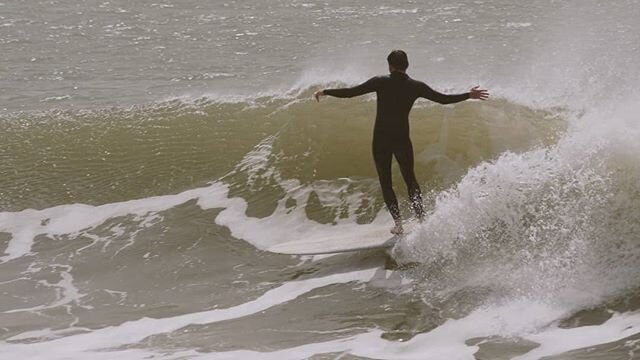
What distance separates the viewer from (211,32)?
28172mm

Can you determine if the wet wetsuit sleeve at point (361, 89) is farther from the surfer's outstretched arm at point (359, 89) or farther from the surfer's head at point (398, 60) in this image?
the surfer's head at point (398, 60)

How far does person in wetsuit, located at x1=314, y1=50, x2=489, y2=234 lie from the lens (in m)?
8.54

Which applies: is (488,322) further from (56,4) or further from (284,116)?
(56,4)

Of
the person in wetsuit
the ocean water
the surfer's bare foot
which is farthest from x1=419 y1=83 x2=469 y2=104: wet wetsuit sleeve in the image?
the surfer's bare foot

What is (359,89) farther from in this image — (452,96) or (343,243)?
(343,243)

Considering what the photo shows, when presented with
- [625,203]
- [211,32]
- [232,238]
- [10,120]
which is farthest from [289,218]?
[211,32]

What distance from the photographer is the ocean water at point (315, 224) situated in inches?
303

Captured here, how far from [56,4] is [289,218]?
2506cm

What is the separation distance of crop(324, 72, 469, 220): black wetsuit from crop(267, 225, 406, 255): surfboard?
31cm

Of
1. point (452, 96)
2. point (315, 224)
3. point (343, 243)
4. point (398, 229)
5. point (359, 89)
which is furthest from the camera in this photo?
point (315, 224)

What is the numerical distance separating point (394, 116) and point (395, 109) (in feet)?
0.20

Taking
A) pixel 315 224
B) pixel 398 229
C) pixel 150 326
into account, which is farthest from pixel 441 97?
pixel 150 326

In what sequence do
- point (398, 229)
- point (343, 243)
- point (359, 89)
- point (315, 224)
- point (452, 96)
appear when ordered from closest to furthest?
point (452, 96)
point (359, 89)
point (398, 229)
point (343, 243)
point (315, 224)

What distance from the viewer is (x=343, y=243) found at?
943 centimetres
